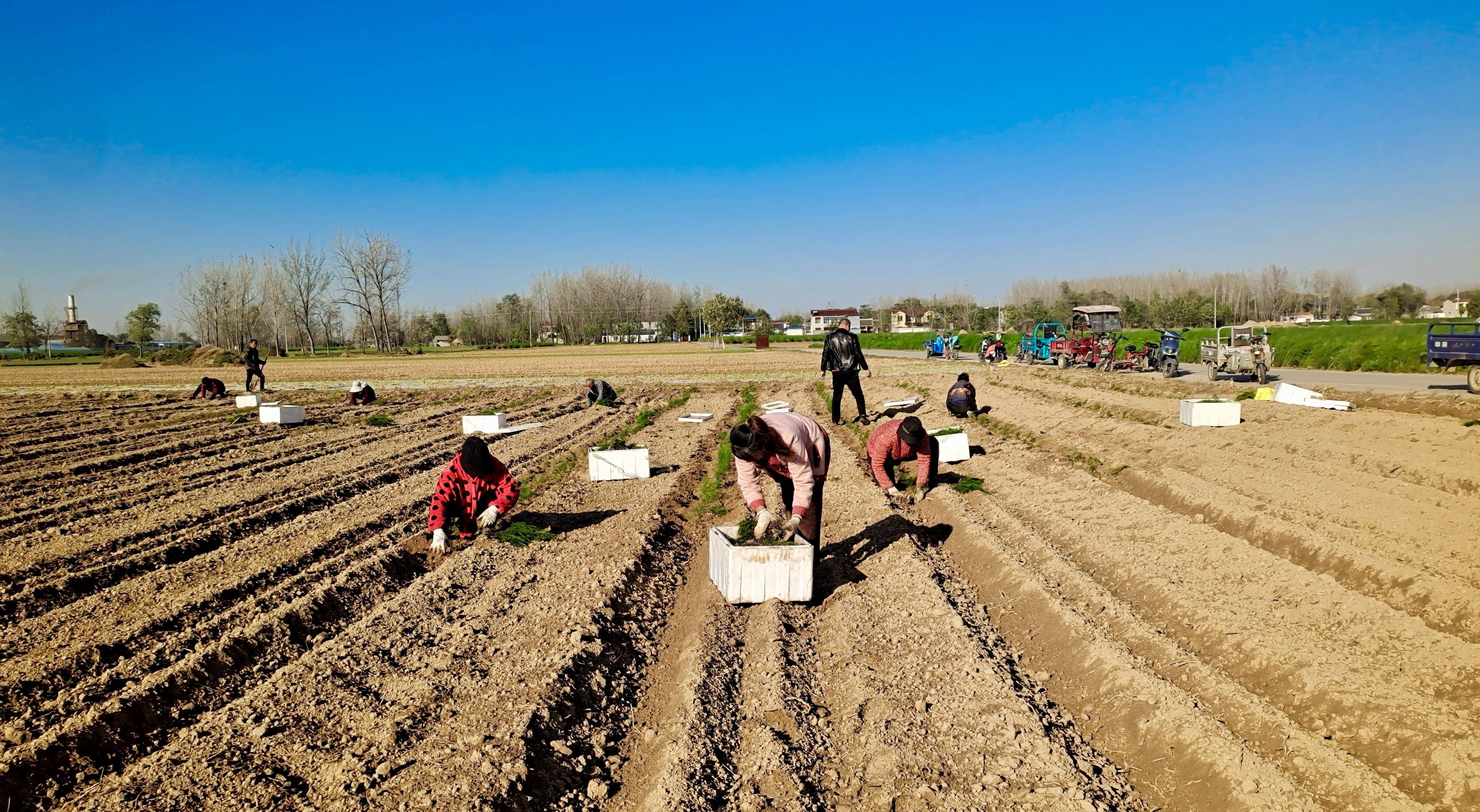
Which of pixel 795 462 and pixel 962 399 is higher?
pixel 795 462

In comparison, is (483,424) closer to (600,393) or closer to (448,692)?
(600,393)

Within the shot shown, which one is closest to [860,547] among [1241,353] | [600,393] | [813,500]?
[813,500]

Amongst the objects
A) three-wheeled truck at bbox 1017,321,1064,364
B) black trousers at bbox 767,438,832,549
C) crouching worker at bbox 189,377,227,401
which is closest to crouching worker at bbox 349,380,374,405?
crouching worker at bbox 189,377,227,401

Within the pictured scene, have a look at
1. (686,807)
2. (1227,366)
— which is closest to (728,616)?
(686,807)

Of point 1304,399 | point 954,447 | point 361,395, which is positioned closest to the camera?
point 954,447

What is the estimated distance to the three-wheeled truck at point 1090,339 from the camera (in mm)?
26297

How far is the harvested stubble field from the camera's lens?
3.82 metres

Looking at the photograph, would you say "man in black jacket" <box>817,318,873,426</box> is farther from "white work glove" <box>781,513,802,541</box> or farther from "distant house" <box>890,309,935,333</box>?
"distant house" <box>890,309,935,333</box>

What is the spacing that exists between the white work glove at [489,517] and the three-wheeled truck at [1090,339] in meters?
22.1

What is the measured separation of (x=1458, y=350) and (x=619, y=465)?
16451mm

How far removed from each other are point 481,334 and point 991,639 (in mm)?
126558

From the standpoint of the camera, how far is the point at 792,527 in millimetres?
5977

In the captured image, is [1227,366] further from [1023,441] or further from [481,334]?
[481,334]

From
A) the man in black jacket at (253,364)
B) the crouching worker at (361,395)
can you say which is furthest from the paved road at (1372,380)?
the man in black jacket at (253,364)
